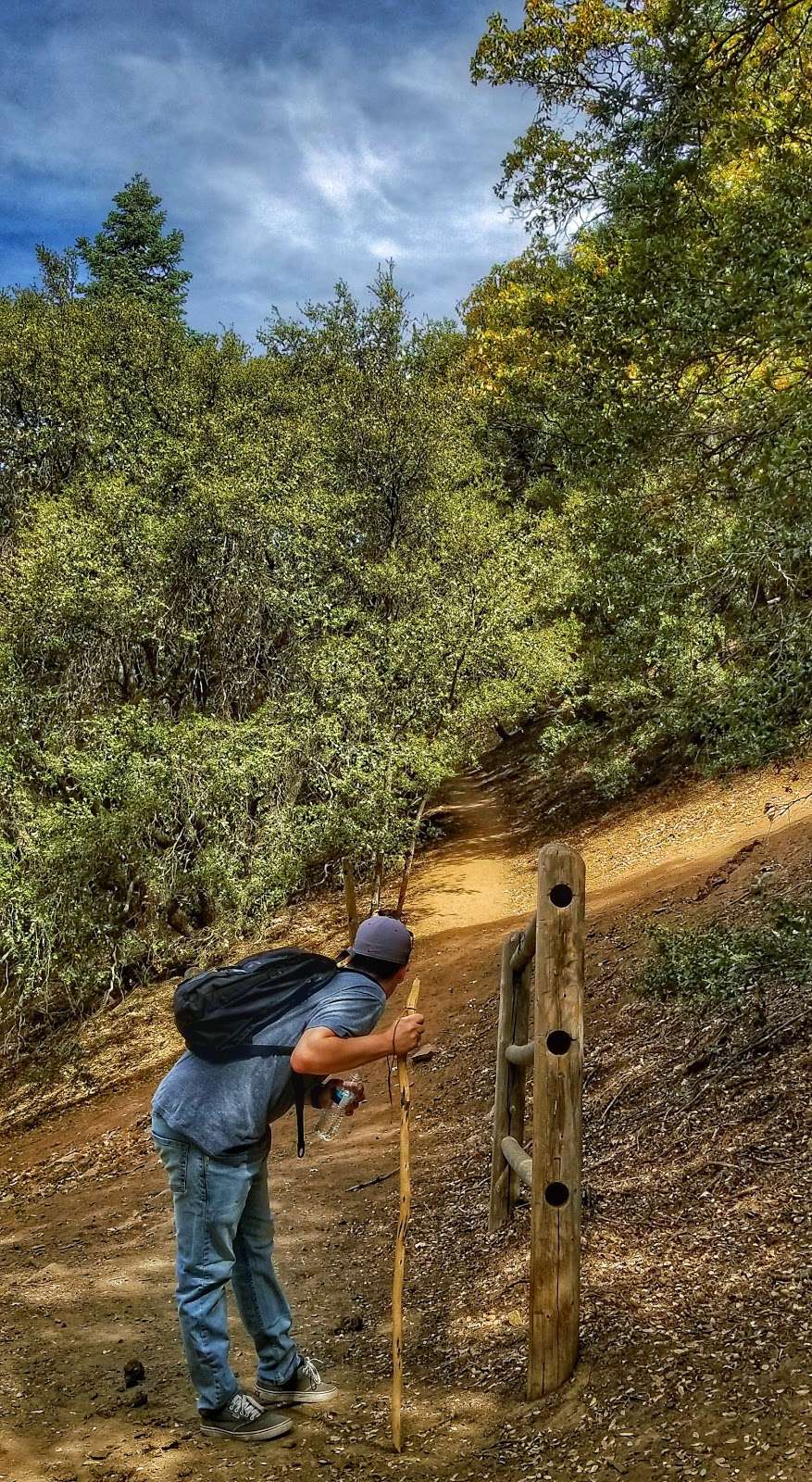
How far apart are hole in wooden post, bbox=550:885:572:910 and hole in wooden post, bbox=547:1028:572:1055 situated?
45 centimetres

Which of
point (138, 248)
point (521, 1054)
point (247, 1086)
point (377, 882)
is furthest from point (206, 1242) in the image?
point (138, 248)

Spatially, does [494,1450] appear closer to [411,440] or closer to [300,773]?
[300,773]

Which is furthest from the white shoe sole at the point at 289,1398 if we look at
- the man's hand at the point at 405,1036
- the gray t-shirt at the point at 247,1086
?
the man's hand at the point at 405,1036

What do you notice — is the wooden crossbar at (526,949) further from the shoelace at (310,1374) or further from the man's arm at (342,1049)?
the shoelace at (310,1374)

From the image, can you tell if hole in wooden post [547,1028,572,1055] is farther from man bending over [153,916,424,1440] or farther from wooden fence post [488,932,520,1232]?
wooden fence post [488,932,520,1232]

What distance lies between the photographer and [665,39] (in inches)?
252

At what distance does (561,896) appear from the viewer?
12.1ft

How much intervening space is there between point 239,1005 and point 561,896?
124 centimetres

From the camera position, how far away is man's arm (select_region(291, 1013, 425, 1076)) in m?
3.34

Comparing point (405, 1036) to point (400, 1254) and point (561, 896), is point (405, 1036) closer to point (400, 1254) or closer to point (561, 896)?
point (561, 896)

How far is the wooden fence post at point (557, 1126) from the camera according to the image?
11.5 ft

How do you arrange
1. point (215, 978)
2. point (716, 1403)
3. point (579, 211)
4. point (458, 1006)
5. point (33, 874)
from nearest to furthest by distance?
point (716, 1403) < point (215, 978) < point (579, 211) < point (458, 1006) < point (33, 874)

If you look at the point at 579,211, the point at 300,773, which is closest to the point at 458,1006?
the point at 300,773

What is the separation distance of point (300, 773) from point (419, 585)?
4.22 meters
